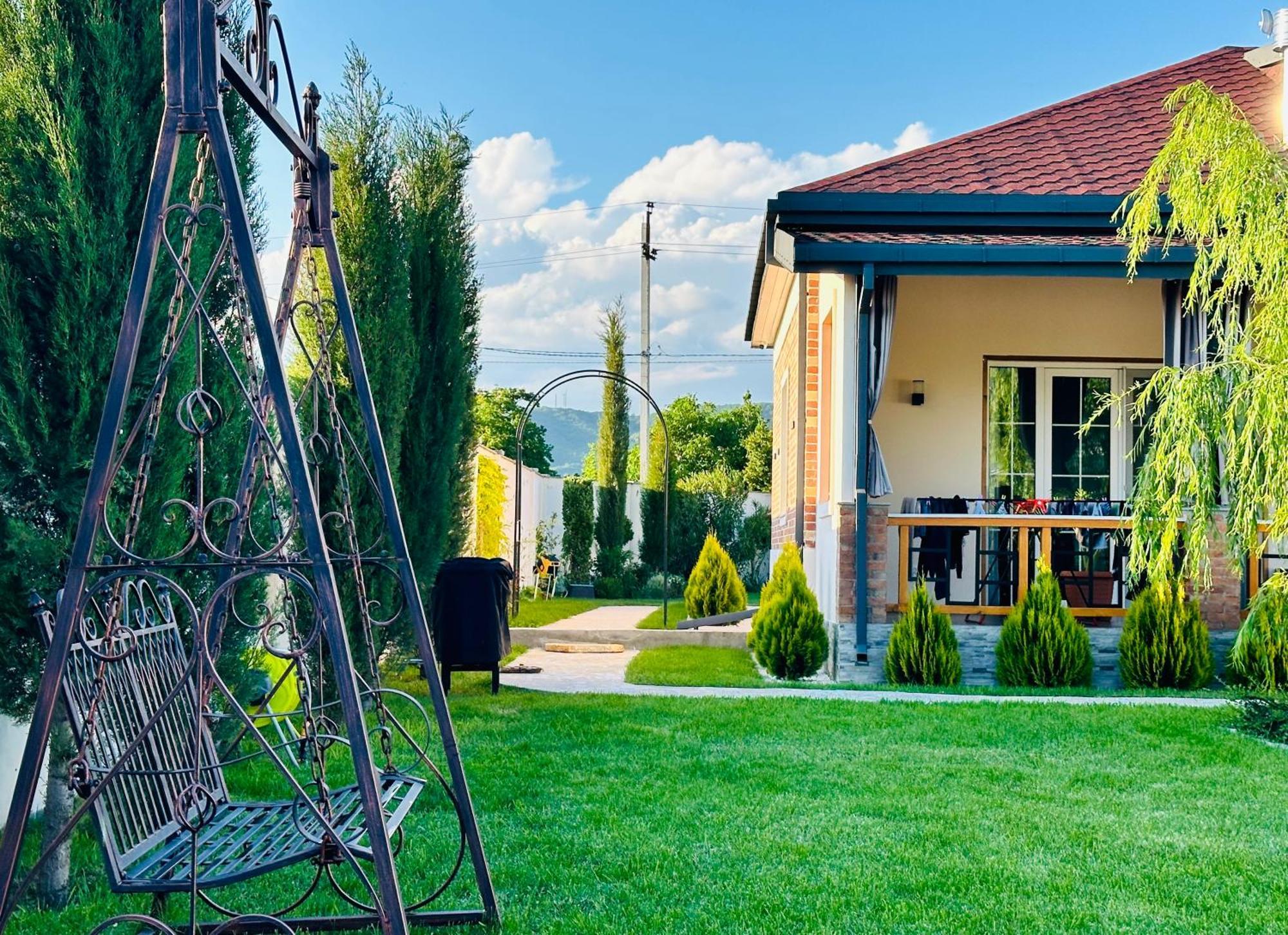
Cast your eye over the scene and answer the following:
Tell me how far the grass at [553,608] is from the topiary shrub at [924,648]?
5.84 meters

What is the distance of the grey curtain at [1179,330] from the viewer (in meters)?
9.17

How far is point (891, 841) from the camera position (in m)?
4.47

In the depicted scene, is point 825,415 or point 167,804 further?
point 825,415

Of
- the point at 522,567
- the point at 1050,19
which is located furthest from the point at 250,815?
the point at 522,567

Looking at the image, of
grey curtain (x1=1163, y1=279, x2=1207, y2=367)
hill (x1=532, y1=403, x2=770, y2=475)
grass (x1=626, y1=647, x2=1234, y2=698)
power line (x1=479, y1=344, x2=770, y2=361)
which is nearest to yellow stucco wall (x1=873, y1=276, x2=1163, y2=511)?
grey curtain (x1=1163, y1=279, x2=1207, y2=367)

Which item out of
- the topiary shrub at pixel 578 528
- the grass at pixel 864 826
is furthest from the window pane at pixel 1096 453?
the topiary shrub at pixel 578 528

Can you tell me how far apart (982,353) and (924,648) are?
3542 millimetres

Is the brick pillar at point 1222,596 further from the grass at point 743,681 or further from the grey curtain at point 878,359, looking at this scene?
the grey curtain at point 878,359

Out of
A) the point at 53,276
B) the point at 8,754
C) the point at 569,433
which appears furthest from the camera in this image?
the point at 569,433

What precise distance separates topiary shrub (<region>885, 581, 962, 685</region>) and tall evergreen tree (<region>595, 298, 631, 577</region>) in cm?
1239

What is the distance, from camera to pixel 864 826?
4703 millimetres

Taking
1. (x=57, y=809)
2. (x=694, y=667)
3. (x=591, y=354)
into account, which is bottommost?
(x=694, y=667)

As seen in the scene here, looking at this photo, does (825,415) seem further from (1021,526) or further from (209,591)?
(209,591)

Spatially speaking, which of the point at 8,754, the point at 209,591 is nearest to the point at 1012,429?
the point at 209,591
